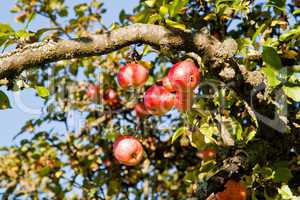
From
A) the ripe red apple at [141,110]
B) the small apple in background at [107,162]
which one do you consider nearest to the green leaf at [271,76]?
the ripe red apple at [141,110]

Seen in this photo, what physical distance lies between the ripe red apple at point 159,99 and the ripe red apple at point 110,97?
1170 millimetres

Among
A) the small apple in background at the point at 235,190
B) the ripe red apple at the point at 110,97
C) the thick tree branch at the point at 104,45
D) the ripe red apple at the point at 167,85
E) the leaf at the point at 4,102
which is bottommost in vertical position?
the small apple in background at the point at 235,190

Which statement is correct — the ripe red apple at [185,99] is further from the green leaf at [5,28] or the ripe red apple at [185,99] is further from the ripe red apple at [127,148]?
the green leaf at [5,28]

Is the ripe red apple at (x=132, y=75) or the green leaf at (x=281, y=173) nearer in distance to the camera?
the green leaf at (x=281, y=173)

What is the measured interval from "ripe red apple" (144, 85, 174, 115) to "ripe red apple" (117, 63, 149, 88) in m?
0.08

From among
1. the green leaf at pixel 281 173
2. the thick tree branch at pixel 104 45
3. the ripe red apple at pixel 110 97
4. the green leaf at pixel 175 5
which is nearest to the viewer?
the thick tree branch at pixel 104 45

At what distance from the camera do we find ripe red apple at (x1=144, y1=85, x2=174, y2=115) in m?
1.85

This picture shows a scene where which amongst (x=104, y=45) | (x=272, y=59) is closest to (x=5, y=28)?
(x=104, y=45)

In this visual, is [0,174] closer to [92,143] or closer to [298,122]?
[92,143]

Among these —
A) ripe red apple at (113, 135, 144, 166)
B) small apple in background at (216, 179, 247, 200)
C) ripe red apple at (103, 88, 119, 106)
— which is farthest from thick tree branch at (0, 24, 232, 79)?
ripe red apple at (103, 88, 119, 106)

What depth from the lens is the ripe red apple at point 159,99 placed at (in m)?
1.85

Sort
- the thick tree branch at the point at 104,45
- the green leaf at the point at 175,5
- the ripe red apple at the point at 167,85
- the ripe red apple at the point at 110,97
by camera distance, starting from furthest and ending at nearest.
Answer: the ripe red apple at the point at 110,97
the ripe red apple at the point at 167,85
the green leaf at the point at 175,5
the thick tree branch at the point at 104,45

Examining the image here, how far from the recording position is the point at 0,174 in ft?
11.7

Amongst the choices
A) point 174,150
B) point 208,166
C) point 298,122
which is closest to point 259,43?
point 298,122
